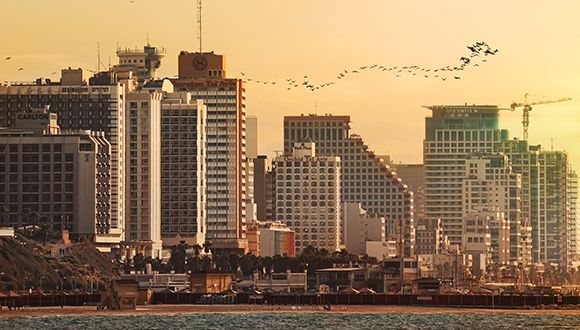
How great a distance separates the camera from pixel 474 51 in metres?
191
